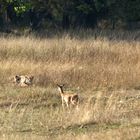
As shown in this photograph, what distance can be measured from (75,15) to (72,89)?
951 inches

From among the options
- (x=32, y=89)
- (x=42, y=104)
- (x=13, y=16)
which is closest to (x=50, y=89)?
(x=32, y=89)

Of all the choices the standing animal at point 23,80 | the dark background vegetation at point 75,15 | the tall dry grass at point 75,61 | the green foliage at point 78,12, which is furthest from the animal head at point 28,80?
the green foliage at point 78,12

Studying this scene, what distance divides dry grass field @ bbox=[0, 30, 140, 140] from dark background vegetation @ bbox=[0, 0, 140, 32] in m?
16.3

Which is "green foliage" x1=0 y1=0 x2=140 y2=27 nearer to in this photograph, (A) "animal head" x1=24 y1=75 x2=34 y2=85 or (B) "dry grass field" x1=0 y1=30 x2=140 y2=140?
(B) "dry grass field" x1=0 y1=30 x2=140 y2=140

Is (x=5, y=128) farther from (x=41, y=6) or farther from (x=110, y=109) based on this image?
(x=41, y=6)

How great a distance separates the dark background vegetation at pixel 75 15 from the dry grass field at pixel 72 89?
53.3 feet

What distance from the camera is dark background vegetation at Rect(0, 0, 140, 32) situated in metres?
36.4

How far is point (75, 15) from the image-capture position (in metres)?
38.4

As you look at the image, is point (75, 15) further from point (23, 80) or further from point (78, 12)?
point (23, 80)

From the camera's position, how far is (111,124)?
10.1 m

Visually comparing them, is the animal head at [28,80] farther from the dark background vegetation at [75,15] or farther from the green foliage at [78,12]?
the green foliage at [78,12]

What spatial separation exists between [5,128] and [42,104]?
277 cm

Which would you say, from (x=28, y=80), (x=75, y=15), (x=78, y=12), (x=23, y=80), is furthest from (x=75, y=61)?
(x=75, y=15)

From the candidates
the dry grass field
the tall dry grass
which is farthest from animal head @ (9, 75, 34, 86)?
the tall dry grass
